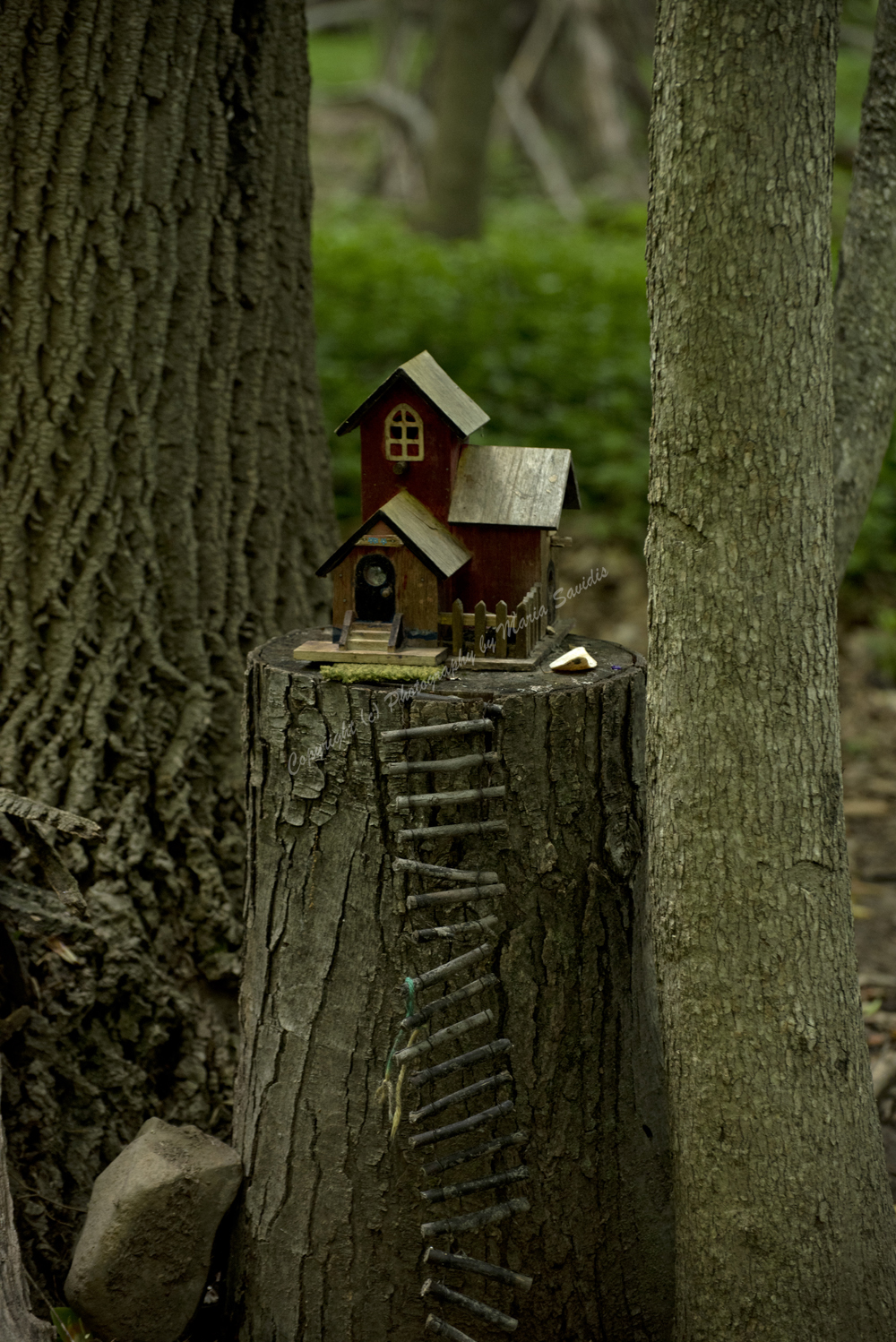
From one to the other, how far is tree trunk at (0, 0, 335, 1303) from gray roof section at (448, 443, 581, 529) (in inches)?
41.0

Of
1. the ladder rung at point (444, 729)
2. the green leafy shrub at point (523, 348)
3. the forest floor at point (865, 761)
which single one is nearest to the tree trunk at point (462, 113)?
the green leafy shrub at point (523, 348)

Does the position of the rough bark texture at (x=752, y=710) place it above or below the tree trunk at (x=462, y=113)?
below

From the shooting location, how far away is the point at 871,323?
2.91 m

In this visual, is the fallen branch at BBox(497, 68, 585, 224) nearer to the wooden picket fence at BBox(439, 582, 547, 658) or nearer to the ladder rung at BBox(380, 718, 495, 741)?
the wooden picket fence at BBox(439, 582, 547, 658)

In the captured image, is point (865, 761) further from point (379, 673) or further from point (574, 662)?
point (379, 673)

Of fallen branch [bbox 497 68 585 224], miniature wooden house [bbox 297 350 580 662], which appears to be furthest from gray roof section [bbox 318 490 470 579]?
fallen branch [bbox 497 68 585 224]

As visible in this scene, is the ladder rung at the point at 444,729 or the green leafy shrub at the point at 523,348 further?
the green leafy shrub at the point at 523,348

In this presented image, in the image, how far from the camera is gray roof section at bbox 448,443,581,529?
8.18 feet

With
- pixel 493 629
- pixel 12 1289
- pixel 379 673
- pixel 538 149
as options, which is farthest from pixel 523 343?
pixel 538 149

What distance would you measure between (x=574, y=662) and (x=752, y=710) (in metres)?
0.38

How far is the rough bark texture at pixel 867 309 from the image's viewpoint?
2875 mm

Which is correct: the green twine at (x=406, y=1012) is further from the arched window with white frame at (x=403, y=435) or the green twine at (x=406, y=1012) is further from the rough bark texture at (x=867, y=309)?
the rough bark texture at (x=867, y=309)

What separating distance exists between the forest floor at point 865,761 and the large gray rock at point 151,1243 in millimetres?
1989

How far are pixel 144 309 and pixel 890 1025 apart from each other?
3.26 meters
